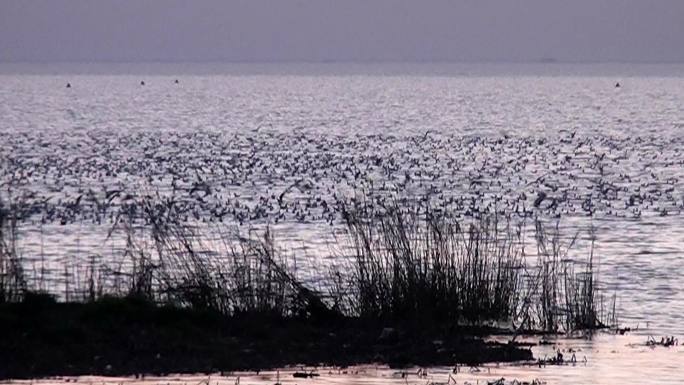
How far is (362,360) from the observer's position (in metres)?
15.8

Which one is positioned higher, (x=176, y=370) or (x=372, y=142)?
(x=372, y=142)

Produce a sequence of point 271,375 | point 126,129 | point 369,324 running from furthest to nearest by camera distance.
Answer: point 126,129 → point 369,324 → point 271,375

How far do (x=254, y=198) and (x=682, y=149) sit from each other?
98.4 feet

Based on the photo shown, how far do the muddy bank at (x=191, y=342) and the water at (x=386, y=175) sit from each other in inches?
42.5

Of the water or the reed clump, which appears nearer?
the reed clump

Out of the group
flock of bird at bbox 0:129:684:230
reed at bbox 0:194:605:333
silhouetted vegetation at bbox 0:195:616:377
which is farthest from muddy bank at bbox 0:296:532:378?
flock of bird at bbox 0:129:684:230

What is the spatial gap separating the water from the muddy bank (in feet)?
3.54

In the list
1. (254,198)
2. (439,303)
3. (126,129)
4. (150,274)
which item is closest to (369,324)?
(439,303)

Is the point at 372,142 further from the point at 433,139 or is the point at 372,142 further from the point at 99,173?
the point at 99,173

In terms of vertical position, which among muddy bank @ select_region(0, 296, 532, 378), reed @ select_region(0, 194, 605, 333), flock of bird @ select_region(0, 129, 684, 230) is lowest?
muddy bank @ select_region(0, 296, 532, 378)

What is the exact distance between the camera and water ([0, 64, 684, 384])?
24.6 metres

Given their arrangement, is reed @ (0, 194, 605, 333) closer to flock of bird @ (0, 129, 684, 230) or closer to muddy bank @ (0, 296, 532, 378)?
muddy bank @ (0, 296, 532, 378)

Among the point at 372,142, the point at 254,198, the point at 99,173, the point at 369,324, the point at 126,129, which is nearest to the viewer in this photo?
the point at 369,324

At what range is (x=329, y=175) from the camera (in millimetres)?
46375
